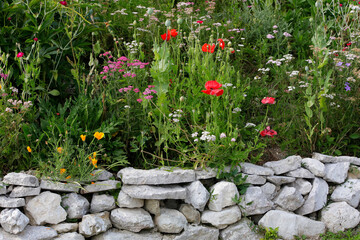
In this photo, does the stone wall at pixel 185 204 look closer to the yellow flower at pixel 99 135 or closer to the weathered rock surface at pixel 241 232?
the weathered rock surface at pixel 241 232

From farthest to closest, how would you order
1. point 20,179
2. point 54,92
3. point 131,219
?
1. point 54,92
2. point 131,219
3. point 20,179

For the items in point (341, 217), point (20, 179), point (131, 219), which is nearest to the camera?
point (20, 179)

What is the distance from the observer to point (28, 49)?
360 cm

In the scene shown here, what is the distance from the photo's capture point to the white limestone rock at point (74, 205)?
310cm

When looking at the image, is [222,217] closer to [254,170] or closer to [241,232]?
[241,232]

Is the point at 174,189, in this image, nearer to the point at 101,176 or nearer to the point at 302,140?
the point at 101,176

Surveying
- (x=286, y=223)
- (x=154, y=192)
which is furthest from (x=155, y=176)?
(x=286, y=223)

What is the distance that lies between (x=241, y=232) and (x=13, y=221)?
1706 mm

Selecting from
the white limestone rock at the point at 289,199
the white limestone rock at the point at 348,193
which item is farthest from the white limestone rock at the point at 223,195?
the white limestone rock at the point at 348,193

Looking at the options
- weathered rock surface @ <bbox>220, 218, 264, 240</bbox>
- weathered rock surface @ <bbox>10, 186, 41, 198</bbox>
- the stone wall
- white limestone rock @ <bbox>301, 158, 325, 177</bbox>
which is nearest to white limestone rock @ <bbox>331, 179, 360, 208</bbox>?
the stone wall

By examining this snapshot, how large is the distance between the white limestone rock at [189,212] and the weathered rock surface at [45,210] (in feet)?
2.93

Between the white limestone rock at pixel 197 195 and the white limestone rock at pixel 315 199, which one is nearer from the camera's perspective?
the white limestone rock at pixel 197 195

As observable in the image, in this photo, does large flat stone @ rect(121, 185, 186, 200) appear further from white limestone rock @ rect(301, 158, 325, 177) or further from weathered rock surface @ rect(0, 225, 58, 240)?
white limestone rock @ rect(301, 158, 325, 177)

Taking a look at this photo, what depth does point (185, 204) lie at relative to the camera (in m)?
3.32
